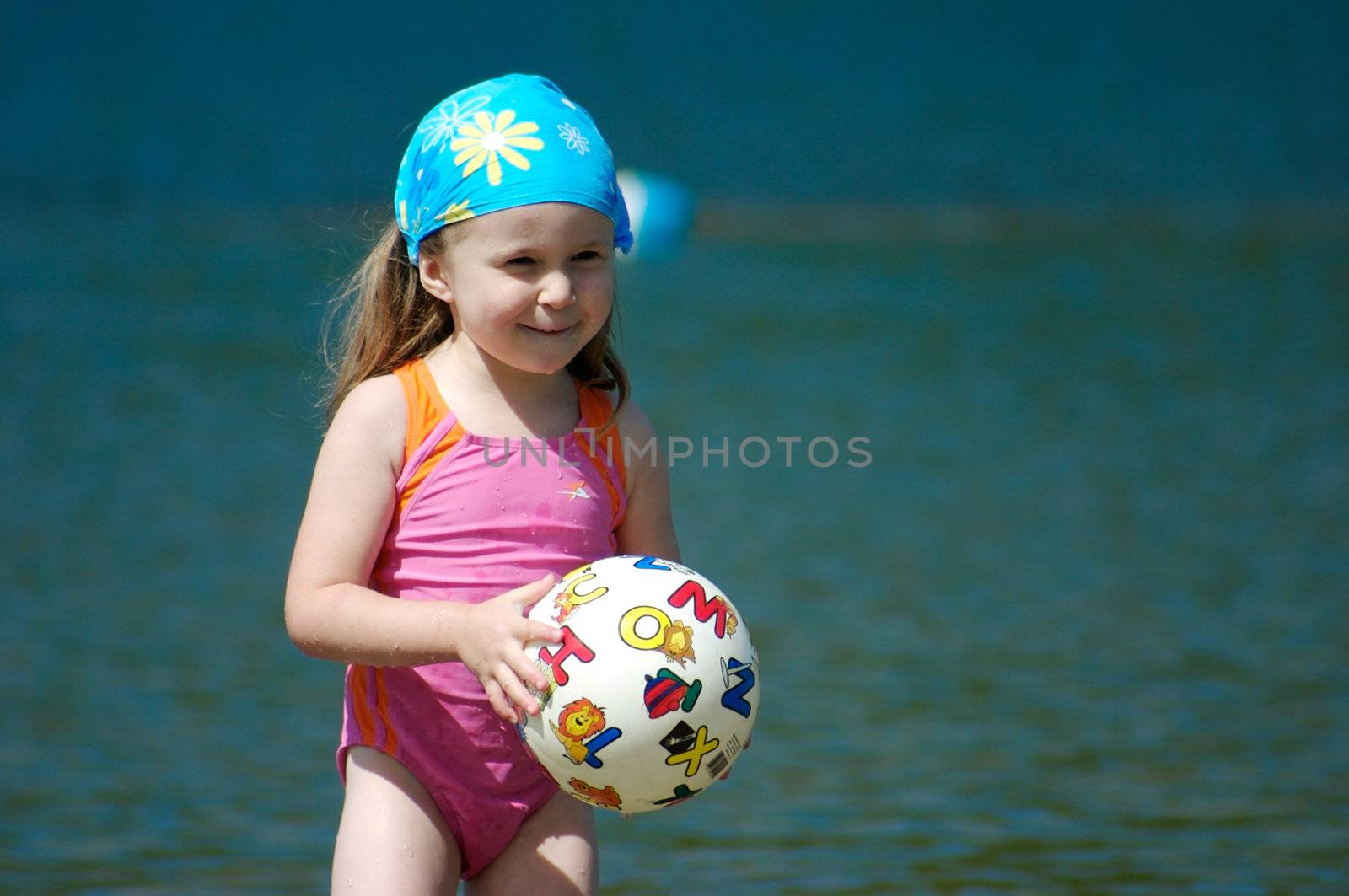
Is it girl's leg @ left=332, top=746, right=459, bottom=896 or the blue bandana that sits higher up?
the blue bandana

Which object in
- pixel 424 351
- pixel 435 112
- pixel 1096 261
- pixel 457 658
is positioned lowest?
pixel 457 658

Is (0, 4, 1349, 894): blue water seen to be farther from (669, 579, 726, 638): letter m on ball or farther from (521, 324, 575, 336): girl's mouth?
(669, 579, 726, 638): letter m on ball

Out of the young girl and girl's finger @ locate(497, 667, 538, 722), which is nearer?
girl's finger @ locate(497, 667, 538, 722)

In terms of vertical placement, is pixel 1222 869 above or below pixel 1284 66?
below

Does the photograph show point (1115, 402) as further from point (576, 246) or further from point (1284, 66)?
point (1284, 66)

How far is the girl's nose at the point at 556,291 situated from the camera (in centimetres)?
242

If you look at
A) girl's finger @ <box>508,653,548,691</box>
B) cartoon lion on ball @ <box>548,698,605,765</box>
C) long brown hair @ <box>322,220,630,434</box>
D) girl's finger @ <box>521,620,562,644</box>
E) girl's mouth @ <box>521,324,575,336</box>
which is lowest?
cartoon lion on ball @ <box>548,698,605,765</box>

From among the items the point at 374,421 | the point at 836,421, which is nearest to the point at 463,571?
the point at 374,421

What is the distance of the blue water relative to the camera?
4375 mm

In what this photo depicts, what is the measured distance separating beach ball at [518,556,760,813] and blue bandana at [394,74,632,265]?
1.75 feet

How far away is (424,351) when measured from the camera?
269 cm

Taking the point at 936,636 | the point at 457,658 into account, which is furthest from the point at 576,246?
the point at 936,636

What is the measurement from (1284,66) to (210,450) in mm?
20190

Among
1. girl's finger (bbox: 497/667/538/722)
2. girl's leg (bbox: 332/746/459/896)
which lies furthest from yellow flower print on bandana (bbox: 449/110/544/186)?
girl's leg (bbox: 332/746/459/896)
